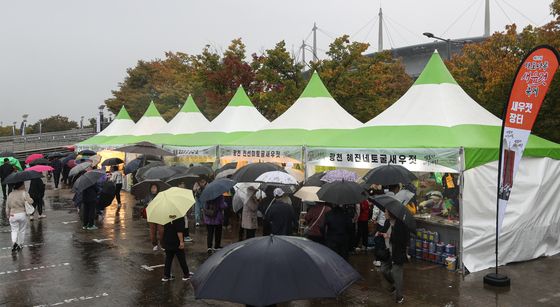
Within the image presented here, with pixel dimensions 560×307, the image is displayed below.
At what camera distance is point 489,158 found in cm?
930

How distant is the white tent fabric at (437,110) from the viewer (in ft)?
34.8

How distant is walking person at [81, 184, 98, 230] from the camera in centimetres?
1277

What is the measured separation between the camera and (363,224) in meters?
10.4

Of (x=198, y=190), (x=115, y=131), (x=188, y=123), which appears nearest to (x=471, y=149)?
(x=198, y=190)

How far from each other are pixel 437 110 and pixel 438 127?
28.0 inches

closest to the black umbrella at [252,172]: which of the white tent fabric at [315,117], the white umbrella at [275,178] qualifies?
the white umbrella at [275,178]

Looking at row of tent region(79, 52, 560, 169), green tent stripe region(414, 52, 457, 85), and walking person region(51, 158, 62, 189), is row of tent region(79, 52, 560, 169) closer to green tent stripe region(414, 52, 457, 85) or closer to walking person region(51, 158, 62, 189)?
green tent stripe region(414, 52, 457, 85)

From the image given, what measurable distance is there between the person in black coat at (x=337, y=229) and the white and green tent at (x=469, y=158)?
2.58 m

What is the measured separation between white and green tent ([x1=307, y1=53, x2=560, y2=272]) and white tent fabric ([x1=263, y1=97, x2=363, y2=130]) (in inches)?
106

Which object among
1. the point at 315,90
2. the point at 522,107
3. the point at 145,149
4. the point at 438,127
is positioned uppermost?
the point at 315,90

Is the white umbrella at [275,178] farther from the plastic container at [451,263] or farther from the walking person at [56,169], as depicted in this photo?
the walking person at [56,169]

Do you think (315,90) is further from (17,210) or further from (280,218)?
(17,210)

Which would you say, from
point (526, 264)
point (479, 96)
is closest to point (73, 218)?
point (526, 264)

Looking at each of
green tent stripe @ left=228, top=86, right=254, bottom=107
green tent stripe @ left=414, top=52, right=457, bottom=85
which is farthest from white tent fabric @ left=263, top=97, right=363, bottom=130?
green tent stripe @ left=228, top=86, right=254, bottom=107
